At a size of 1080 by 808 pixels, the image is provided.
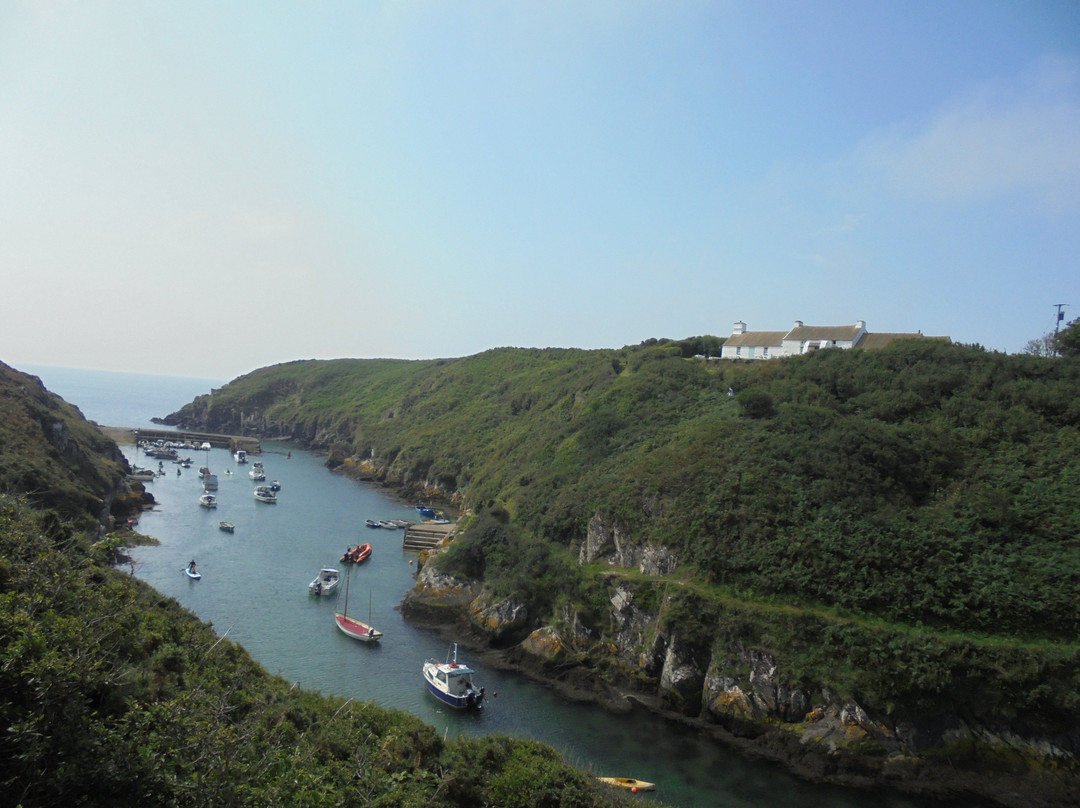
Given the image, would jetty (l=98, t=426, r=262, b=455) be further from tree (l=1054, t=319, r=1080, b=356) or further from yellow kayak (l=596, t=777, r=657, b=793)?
tree (l=1054, t=319, r=1080, b=356)

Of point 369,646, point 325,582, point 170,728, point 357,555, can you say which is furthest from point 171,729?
point 357,555

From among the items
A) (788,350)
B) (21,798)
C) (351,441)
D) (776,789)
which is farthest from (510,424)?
(21,798)

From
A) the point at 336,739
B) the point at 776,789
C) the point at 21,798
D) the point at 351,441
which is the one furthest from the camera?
the point at 351,441

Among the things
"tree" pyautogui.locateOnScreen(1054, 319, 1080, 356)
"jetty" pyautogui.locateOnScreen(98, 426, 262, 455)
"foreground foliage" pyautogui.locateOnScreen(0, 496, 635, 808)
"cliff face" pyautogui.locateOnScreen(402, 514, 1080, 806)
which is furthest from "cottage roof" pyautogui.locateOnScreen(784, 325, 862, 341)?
"jetty" pyautogui.locateOnScreen(98, 426, 262, 455)

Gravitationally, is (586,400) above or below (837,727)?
above

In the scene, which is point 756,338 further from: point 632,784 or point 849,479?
point 632,784

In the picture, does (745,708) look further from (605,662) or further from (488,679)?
(488,679)
